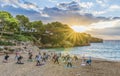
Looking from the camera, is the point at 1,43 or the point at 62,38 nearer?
the point at 1,43

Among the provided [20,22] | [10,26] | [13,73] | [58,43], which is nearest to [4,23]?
[10,26]

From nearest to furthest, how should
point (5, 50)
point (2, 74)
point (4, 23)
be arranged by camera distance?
1. point (2, 74)
2. point (5, 50)
3. point (4, 23)

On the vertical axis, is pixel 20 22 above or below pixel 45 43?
above

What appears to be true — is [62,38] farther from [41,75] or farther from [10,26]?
[41,75]

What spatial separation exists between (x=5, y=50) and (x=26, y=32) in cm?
9840

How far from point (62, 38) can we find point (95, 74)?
479ft

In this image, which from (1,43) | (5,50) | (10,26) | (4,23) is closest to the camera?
(5,50)

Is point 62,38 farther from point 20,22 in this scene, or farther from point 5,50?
point 5,50

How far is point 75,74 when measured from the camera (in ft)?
131

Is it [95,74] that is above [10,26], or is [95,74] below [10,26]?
below

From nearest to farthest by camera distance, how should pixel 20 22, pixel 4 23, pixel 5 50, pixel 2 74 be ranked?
pixel 2 74 → pixel 5 50 → pixel 4 23 → pixel 20 22

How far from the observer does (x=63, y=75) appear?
129 ft

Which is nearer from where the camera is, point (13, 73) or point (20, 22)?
point (13, 73)

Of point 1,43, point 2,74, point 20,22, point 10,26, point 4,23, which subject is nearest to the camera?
point 2,74
